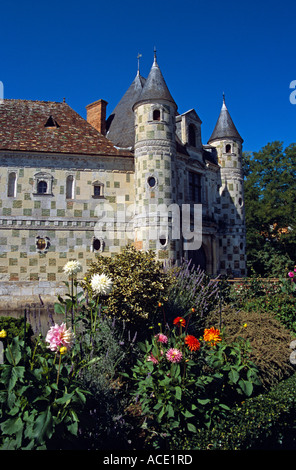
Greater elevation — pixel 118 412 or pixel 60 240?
pixel 60 240

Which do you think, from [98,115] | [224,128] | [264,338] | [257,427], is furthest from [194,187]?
[257,427]

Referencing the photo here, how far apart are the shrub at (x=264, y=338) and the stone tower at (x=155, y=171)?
→ 747 cm

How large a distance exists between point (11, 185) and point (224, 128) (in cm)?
1306

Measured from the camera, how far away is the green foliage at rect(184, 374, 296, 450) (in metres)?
5.07

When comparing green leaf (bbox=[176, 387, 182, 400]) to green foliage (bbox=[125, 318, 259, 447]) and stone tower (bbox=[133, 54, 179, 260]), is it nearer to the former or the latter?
green foliage (bbox=[125, 318, 259, 447])

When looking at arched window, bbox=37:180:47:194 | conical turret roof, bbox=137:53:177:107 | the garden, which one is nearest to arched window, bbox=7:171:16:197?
arched window, bbox=37:180:47:194

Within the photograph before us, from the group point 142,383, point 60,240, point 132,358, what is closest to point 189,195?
point 60,240

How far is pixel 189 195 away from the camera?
20328mm

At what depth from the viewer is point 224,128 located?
23156mm

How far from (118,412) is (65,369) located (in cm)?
126

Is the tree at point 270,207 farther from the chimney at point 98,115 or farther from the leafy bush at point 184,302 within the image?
the leafy bush at point 184,302

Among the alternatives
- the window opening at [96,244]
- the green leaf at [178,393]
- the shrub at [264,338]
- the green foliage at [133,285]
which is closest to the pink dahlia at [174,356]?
the green leaf at [178,393]
